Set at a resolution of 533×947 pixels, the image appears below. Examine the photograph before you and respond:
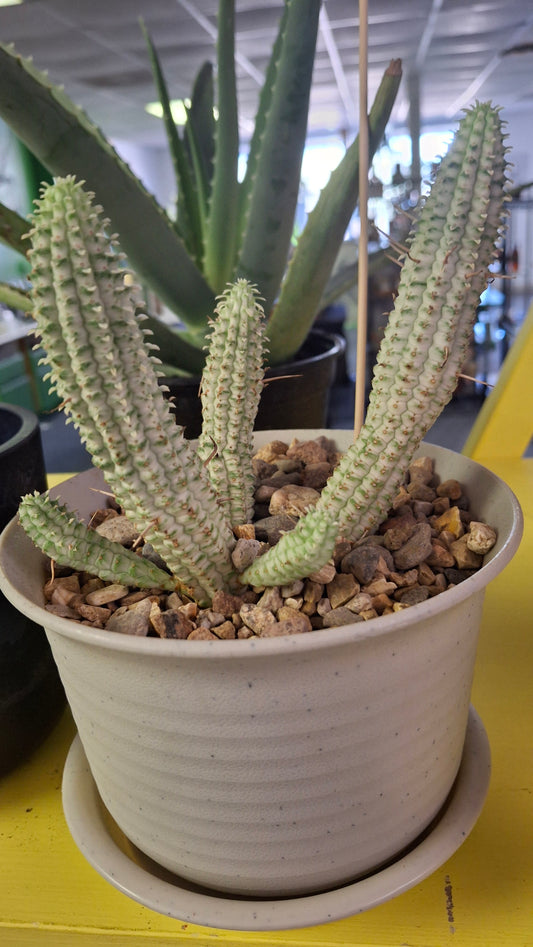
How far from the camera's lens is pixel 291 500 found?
19.6 inches

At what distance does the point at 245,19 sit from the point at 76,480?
4.55 metres

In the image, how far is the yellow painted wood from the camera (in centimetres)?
83

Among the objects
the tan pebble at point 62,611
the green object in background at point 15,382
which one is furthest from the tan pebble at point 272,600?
the green object in background at point 15,382

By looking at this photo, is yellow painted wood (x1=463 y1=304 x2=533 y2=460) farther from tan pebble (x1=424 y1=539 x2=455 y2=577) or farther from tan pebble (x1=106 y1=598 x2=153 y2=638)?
tan pebble (x1=106 y1=598 x2=153 y2=638)

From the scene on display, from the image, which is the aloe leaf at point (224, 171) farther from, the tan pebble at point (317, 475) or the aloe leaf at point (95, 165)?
the tan pebble at point (317, 475)

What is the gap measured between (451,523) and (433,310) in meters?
0.16

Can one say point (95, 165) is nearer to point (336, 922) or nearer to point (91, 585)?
point (91, 585)

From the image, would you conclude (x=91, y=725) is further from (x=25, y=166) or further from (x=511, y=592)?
(x=25, y=166)

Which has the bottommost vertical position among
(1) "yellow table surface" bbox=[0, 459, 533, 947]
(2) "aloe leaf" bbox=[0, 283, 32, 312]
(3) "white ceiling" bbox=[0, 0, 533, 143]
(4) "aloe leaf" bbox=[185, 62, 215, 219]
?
(1) "yellow table surface" bbox=[0, 459, 533, 947]

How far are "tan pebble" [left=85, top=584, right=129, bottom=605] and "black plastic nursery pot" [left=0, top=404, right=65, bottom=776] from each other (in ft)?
0.31

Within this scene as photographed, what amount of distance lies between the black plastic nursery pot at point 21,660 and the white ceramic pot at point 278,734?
0.30 feet

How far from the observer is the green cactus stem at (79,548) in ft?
1.24

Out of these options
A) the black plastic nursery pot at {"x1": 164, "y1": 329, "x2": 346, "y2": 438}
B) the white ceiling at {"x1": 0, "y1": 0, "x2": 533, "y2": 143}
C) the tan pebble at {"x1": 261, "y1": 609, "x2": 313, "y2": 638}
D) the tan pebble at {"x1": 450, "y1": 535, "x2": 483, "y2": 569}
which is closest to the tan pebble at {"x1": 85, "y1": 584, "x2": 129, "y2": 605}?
the tan pebble at {"x1": 261, "y1": 609, "x2": 313, "y2": 638}

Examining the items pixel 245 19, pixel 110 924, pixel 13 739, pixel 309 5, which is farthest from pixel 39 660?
pixel 245 19
